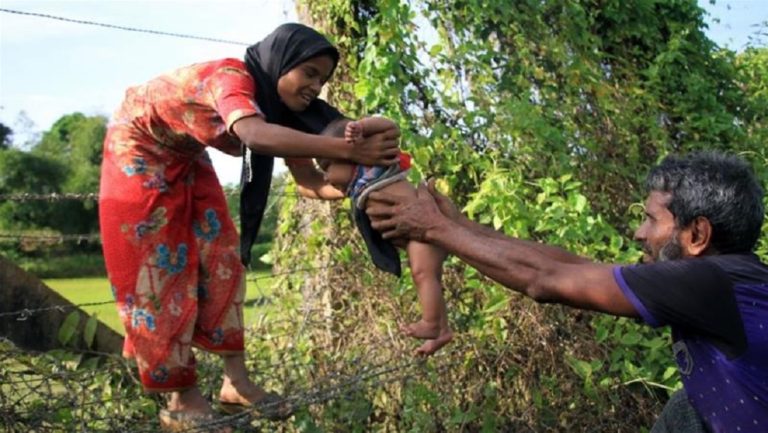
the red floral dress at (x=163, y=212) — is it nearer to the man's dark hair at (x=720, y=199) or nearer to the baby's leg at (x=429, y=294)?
the baby's leg at (x=429, y=294)

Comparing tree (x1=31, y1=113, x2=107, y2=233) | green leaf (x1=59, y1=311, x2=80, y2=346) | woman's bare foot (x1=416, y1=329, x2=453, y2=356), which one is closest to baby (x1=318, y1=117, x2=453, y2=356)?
woman's bare foot (x1=416, y1=329, x2=453, y2=356)

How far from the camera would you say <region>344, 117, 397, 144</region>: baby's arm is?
9.30 ft

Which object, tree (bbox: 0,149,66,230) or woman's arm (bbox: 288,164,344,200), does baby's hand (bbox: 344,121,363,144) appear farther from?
tree (bbox: 0,149,66,230)

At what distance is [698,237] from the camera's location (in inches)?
107

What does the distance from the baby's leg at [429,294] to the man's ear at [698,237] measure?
0.70 metres

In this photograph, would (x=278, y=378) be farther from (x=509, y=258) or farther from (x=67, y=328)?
(x=509, y=258)

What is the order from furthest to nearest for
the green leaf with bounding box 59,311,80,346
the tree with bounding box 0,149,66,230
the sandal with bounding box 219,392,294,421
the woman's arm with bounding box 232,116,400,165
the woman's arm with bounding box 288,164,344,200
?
the tree with bounding box 0,149,66,230 → the green leaf with bounding box 59,311,80,346 → the woman's arm with bounding box 288,164,344,200 → the sandal with bounding box 219,392,294,421 → the woman's arm with bounding box 232,116,400,165

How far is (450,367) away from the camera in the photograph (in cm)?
460

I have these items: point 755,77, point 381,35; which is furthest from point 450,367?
point 755,77

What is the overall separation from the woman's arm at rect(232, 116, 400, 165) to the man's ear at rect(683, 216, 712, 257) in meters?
0.87

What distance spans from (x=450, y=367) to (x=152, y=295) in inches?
68.6

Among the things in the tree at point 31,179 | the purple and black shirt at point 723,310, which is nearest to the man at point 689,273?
the purple and black shirt at point 723,310

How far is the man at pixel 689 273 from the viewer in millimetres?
2566

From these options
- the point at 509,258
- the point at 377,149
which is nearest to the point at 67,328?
the point at 377,149
